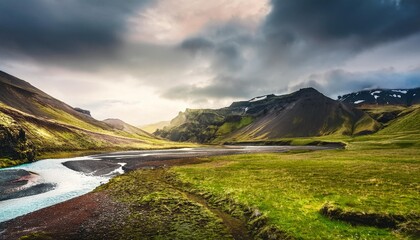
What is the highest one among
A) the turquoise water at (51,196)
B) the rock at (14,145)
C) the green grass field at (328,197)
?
the rock at (14,145)

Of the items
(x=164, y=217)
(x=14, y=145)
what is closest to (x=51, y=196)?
(x=164, y=217)

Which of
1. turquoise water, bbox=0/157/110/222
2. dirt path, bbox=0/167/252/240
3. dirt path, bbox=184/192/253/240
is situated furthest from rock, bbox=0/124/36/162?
dirt path, bbox=184/192/253/240

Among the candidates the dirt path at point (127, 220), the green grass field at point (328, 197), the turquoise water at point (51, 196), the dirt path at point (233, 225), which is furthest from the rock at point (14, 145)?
the dirt path at point (233, 225)

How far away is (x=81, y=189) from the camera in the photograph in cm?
5247

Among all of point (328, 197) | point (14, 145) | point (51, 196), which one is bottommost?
point (51, 196)

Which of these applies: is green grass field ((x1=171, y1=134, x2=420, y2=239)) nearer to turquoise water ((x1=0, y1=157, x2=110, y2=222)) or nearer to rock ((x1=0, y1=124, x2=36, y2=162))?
turquoise water ((x1=0, y1=157, x2=110, y2=222))

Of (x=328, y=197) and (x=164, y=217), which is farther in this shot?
(x=328, y=197)

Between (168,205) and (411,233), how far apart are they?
27.3 m

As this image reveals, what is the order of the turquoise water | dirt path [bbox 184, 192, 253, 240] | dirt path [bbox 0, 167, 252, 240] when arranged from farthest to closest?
the turquoise water
dirt path [bbox 0, 167, 252, 240]
dirt path [bbox 184, 192, 253, 240]

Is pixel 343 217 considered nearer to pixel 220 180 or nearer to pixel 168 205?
pixel 168 205

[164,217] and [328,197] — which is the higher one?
[328,197]

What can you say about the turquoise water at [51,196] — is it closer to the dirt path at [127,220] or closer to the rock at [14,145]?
the dirt path at [127,220]

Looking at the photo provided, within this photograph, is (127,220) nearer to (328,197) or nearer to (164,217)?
(164,217)

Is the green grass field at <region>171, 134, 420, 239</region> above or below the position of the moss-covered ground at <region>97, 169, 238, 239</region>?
above
